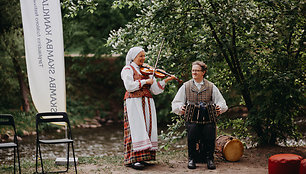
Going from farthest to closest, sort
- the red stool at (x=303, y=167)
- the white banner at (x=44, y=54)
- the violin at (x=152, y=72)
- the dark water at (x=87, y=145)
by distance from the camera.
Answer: the dark water at (x=87, y=145) < the white banner at (x=44, y=54) < the violin at (x=152, y=72) < the red stool at (x=303, y=167)

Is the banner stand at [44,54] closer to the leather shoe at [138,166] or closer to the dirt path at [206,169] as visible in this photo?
the dirt path at [206,169]

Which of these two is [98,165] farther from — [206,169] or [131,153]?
[206,169]

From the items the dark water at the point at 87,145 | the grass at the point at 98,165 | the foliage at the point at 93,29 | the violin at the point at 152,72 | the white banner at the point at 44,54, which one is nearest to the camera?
the violin at the point at 152,72

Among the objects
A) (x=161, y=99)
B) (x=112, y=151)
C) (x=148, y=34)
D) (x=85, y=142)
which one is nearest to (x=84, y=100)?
(x=161, y=99)

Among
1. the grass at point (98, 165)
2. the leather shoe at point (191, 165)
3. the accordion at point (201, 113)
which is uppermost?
the accordion at point (201, 113)

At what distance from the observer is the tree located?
21.2 feet

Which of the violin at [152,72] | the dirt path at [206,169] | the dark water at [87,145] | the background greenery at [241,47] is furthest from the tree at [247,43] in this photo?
the dark water at [87,145]

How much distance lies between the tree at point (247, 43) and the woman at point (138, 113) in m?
1.04

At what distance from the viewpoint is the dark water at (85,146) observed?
10359mm

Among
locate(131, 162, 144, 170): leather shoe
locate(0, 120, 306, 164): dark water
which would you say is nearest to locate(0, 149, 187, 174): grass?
locate(131, 162, 144, 170): leather shoe

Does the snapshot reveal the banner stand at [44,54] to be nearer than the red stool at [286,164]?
No

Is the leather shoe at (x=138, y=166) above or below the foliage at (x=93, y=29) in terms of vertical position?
below

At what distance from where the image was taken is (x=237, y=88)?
22.9ft

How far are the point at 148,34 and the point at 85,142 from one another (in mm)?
6548
